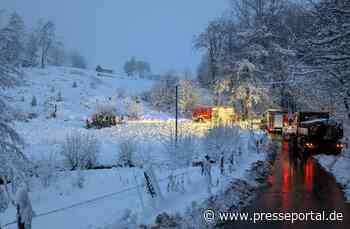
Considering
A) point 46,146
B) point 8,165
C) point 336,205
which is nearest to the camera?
point 8,165

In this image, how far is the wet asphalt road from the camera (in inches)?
428

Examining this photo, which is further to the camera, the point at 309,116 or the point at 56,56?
the point at 56,56

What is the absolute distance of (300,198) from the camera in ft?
46.9

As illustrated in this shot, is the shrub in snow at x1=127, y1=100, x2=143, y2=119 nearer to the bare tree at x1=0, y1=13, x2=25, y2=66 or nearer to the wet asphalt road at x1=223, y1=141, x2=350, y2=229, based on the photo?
the wet asphalt road at x1=223, y1=141, x2=350, y2=229

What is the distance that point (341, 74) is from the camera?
15422 mm

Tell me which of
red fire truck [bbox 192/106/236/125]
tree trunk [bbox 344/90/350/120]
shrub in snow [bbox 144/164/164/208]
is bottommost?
shrub in snow [bbox 144/164/164/208]

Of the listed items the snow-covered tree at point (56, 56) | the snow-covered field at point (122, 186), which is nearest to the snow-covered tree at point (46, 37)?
the snow-covered tree at point (56, 56)

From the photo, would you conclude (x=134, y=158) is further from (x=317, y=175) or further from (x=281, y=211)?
(x=281, y=211)

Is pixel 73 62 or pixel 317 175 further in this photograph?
pixel 73 62

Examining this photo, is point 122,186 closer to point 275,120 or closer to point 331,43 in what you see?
point 331,43

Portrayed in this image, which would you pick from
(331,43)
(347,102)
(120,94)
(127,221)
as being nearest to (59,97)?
(120,94)

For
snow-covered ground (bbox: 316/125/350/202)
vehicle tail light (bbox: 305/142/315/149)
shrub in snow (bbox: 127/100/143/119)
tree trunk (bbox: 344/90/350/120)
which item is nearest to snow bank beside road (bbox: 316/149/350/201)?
snow-covered ground (bbox: 316/125/350/202)

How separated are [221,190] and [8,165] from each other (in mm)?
5698

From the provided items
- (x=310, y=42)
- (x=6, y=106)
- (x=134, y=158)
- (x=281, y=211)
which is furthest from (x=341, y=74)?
(x=134, y=158)
